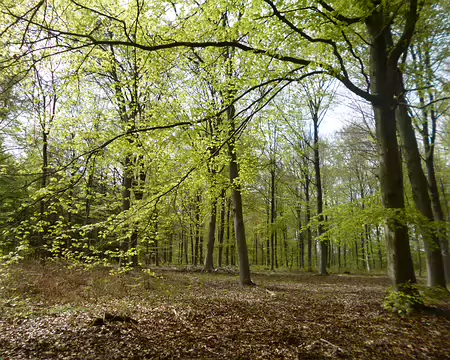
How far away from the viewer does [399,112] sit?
8.39m

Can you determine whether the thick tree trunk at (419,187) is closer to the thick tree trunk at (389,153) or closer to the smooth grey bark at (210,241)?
the thick tree trunk at (389,153)

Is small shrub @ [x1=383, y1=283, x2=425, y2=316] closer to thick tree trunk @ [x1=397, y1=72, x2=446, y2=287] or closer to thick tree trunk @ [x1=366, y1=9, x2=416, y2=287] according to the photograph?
thick tree trunk @ [x1=366, y1=9, x2=416, y2=287]

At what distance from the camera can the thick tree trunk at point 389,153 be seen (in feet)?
18.3

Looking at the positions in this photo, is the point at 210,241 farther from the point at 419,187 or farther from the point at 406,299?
the point at 406,299

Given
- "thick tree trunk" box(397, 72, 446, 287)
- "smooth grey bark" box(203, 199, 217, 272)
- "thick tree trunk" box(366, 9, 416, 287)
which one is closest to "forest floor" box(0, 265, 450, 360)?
"thick tree trunk" box(366, 9, 416, 287)

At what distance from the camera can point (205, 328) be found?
17.5 ft

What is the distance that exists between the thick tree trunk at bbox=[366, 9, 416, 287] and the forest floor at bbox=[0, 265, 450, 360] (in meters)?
1.02

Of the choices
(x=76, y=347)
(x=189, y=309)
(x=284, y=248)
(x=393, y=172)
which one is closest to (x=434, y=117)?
(x=393, y=172)

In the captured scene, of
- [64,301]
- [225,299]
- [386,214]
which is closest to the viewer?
[386,214]

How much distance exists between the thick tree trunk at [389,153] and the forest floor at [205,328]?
1021 mm

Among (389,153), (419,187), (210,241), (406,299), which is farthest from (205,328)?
(210,241)

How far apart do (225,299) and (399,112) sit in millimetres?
7941

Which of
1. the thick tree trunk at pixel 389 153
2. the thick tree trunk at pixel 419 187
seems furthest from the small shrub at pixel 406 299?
the thick tree trunk at pixel 419 187

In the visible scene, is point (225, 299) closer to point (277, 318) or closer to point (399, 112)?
point (277, 318)
